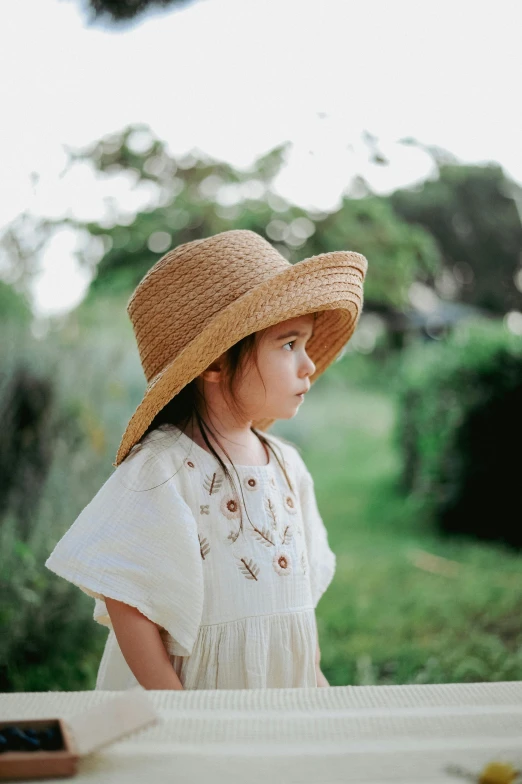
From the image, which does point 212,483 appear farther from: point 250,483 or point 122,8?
point 122,8

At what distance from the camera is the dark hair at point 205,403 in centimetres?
179

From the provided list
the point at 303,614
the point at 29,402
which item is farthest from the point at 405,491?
the point at 303,614

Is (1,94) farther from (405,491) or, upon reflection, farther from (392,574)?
(405,491)

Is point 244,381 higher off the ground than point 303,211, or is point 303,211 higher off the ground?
point 244,381

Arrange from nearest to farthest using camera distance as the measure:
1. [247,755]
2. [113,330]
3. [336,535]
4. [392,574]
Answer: [247,755]
[392,574]
[336,535]
[113,330]

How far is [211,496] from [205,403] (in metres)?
0.27

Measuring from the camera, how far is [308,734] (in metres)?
0.97

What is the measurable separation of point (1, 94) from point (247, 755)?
3.46 m

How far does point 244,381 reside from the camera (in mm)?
1812

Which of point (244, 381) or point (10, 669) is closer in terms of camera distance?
point (244, 381)

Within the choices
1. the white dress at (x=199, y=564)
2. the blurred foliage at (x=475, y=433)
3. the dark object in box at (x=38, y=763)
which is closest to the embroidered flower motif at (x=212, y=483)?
the white dress at (x=199, y=564)

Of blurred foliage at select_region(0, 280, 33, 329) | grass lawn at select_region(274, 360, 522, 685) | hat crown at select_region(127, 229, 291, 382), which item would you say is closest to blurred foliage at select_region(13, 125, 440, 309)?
blurred foliage at select_region(0, 280, 33, 329)

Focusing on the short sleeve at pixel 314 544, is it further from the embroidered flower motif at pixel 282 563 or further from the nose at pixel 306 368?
the nose at pixel 306 368

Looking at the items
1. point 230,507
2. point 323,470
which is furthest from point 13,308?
point 323,470
